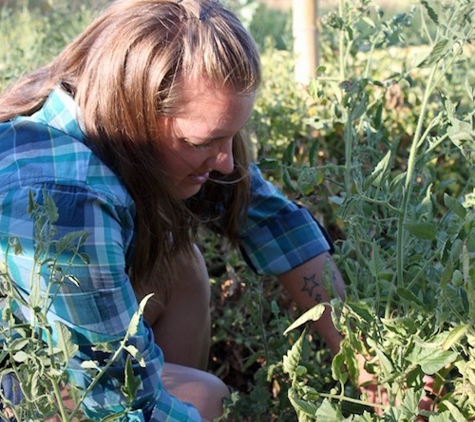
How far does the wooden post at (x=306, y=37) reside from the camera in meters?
2.87

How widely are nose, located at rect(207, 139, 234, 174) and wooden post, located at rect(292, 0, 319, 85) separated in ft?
4.36

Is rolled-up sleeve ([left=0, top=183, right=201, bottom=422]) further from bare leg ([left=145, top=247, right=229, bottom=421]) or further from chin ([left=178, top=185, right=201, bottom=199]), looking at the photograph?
bare leg ([left=145, top=247, right=229, bottom=421])

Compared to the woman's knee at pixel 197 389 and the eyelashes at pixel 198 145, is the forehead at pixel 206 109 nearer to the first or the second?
the eyelashes at pixel 198 145

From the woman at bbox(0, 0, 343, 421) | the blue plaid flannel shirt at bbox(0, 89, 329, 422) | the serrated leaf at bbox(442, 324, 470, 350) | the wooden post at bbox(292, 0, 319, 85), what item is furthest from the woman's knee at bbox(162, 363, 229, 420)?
the wooden post at bbox(292, 0, 319, 85)

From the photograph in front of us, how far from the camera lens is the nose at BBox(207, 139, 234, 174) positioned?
1.56 meters

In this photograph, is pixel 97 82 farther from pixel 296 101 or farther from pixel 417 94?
pixel 417 94

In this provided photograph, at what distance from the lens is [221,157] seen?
1.57 meters

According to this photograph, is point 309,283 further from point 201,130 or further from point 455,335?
point 455,335

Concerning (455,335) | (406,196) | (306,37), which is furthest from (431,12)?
(306,37)

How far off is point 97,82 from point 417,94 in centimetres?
157

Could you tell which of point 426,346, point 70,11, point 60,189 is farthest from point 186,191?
point 70,11

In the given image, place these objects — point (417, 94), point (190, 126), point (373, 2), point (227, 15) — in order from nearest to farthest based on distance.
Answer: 1. point (190, 126)
2. point (227, 15)
3. point (373, 2)
4. point (417, 94)

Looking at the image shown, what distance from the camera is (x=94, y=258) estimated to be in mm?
1410

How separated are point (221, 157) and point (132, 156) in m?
0.16
